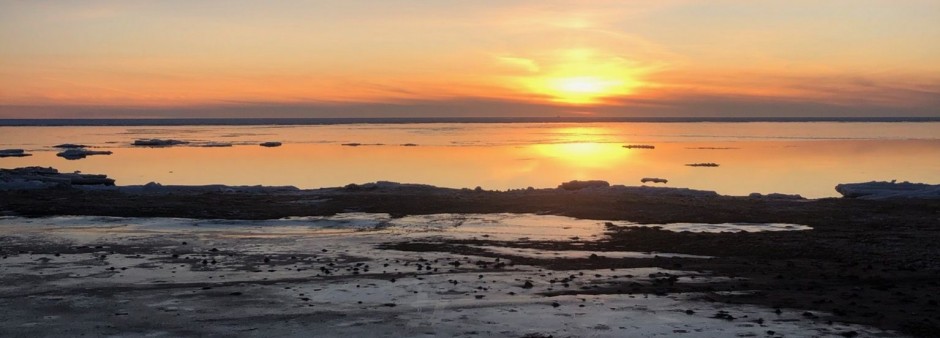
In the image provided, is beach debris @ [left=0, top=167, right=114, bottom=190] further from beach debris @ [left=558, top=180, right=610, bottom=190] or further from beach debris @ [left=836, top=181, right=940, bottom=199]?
beach debris @ [left=836, top=181, right=940, bottom=199]

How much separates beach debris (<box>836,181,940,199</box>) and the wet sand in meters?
4.23

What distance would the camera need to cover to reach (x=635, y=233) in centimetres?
2127

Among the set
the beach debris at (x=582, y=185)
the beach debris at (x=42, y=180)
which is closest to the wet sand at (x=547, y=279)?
the beach debris at (x=42, y=180)

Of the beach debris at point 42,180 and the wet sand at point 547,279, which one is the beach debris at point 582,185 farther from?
the beach debris at point 42,180

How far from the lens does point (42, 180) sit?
37062 millimetres

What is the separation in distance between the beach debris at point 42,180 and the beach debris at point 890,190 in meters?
30.4

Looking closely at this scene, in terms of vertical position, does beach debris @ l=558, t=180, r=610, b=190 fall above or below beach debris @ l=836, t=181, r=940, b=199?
below

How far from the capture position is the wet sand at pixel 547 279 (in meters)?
11.8

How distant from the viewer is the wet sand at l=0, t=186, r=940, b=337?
38.8 ft

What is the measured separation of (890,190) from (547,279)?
22788 mm

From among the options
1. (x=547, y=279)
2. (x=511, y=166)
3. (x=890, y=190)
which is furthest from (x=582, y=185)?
(x=547, y=279)

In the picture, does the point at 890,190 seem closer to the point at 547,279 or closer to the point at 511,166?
the point at 547,279

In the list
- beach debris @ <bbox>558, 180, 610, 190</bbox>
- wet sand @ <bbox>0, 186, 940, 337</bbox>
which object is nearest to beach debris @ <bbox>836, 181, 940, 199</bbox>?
wet sand @ <bbox>0, 186, 940, 337</bbox>

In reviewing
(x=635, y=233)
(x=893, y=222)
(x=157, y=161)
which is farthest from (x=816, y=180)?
(x=157, y=161)
